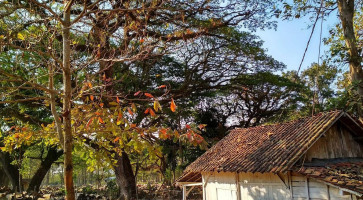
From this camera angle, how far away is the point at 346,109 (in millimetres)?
11484

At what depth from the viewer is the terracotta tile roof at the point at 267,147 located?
10.9 meters

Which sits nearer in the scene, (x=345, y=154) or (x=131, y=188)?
(x=345, y=154)

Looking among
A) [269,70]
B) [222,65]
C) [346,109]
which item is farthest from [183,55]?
[346,109]

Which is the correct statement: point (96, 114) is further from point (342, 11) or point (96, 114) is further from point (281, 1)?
point (342, 11)

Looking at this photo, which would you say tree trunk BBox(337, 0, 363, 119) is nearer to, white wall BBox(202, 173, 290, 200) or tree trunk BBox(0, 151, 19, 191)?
white wall BBox(202, 173, 290, 200)

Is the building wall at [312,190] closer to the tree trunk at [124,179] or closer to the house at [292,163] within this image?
the house at [292,163]

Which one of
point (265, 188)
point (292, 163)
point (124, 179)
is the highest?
point (292, 163)

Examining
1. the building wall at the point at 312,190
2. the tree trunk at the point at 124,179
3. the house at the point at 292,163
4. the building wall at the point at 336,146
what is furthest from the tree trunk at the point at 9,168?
the building wall at the point at 336,146

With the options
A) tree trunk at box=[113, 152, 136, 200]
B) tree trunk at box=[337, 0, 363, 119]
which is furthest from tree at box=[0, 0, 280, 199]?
tree trunk at box=[337, 0, 363, 119]

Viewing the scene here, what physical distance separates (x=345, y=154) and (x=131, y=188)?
1149cm

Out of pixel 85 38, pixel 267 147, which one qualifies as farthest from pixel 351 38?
pixel 85 38

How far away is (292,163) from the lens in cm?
1020

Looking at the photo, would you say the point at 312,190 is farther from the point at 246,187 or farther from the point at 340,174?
the point at 246,187

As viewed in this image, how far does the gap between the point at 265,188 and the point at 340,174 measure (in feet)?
9.65
